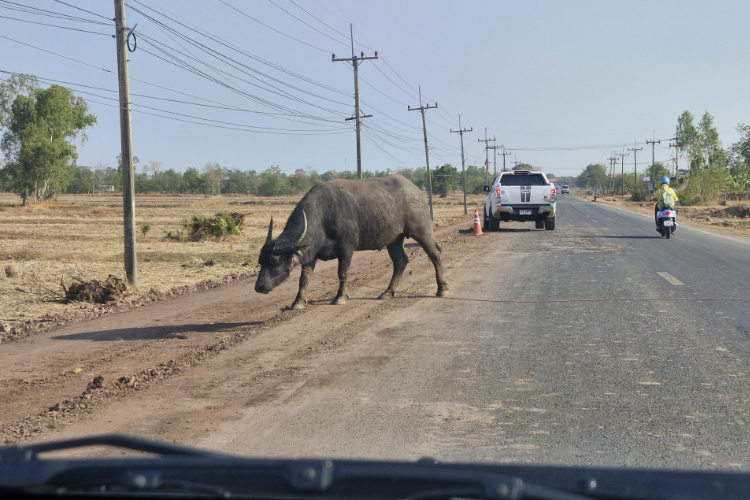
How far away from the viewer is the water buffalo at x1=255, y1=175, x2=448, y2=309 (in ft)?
32.2

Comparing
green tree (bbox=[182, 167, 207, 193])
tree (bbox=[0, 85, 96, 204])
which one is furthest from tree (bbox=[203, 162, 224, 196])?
tree (bbox=[0, 85, 96, 204])

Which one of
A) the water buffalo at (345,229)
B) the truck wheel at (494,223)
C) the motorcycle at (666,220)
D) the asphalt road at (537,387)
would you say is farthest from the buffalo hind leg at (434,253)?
the truck wheel at (494,223)

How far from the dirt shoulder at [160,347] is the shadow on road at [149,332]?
0.01 metres

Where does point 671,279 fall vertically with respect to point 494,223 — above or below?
below

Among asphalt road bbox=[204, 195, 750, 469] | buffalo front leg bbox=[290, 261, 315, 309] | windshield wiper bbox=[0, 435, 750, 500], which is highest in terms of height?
windshield wiper bbox=[0, 435, 750, 500]

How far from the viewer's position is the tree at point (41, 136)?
62.9m

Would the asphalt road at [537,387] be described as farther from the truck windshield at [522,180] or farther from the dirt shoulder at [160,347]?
the truck windshield at [522,180]

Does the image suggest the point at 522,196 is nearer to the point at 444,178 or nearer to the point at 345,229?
the point at 345,229

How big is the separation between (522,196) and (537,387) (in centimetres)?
1908

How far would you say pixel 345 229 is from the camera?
10586 mm

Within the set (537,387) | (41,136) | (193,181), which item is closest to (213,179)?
(193,181)

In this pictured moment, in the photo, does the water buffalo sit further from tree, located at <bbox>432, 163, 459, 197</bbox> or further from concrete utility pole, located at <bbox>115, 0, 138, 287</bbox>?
tree, located at <bbox>432, 163, 459, 197</bbox>

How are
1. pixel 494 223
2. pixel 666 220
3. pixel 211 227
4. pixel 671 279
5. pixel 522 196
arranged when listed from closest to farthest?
pixel 671 279 → pixel 666 220 → pixel 211 227 → pixel 522 196 → pixel 494 223

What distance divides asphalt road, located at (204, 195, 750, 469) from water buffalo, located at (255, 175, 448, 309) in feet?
4.46
